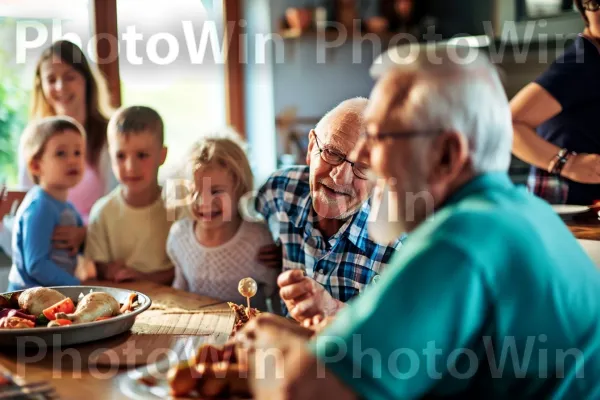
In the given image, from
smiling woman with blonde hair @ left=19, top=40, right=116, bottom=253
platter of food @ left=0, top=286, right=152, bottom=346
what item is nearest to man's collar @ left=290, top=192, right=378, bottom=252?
platter of food @ left=0, top=286, right=152, bottom=346

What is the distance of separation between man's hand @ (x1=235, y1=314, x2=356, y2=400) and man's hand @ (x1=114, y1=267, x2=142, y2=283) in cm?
135

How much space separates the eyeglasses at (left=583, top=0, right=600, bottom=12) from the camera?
87.2 inches

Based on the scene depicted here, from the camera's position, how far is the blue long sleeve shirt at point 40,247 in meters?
2.21

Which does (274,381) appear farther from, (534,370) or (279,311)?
(279,311)

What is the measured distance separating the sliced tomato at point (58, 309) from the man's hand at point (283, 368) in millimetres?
643

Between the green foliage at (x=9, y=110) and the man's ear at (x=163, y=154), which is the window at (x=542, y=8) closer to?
the man's ear at (x=163, y=154)

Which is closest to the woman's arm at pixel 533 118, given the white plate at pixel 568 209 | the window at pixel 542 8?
the white plate at pixel 568 209

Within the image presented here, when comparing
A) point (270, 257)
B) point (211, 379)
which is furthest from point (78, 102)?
point (211, 379)

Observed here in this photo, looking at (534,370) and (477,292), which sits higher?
(477,292)

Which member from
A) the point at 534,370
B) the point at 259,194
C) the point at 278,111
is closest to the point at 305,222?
the point at 259,194

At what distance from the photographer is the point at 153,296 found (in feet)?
6.35

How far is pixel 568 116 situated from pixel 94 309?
1702 millimetres

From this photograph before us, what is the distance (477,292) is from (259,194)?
1419 mm

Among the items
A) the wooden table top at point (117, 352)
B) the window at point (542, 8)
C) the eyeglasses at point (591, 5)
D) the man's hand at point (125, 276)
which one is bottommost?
the man's hand at point (125, 276)
